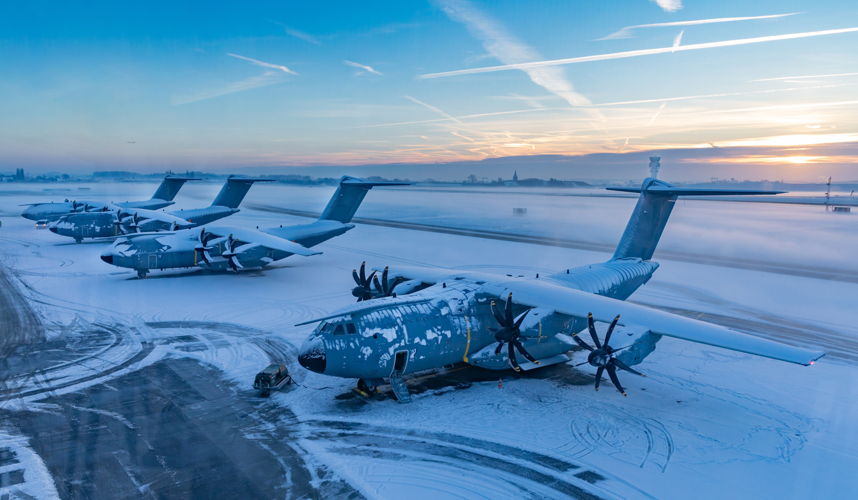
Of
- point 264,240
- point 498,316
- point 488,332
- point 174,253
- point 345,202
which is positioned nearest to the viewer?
point 498,316

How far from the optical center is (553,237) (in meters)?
57.7

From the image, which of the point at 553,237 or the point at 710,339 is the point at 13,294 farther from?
the point at 553,237

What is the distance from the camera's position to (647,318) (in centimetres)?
1620

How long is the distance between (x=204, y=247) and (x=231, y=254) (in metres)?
2.28

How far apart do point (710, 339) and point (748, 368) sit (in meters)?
7.46

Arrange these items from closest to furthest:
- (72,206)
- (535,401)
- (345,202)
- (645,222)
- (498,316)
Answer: (535,401) → (498,316) → (645,222) → (345,202) → (72,206)

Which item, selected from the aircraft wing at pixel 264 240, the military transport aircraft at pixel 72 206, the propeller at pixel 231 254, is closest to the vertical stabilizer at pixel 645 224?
the aircraft wing at pixel 264 240

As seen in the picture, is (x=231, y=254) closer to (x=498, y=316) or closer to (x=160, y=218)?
(x=160, y=218)

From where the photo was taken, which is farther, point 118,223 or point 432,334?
point 118,223

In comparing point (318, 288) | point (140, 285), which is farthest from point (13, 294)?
point (318, 288)

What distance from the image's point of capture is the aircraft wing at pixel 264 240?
101ft

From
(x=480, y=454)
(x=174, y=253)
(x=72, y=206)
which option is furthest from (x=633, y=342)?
(x=72, y=206)

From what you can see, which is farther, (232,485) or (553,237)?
(553,237)

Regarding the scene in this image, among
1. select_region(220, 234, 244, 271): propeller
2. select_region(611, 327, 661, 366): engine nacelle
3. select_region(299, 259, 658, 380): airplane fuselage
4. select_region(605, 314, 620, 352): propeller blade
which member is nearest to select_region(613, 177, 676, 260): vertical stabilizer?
select_region(299, 259, 658, 380): airplane fuselage
